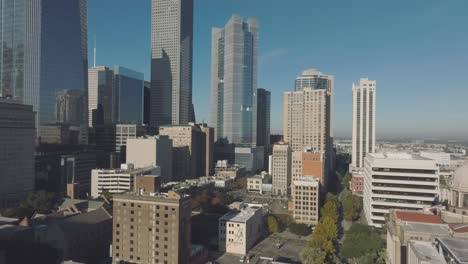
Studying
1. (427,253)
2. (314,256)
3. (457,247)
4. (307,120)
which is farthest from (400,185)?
(307,120)

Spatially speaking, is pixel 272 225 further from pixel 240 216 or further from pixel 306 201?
pixel 306 201

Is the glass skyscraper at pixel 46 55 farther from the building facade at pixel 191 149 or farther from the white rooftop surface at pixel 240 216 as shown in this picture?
the white rooftop surface at pixel 240 216

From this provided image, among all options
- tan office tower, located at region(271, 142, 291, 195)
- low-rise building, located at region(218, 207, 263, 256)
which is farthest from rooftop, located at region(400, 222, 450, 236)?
tan office tower, located at region(271, 142, 291, 195)

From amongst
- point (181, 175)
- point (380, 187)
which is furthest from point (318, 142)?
point (380, 187)

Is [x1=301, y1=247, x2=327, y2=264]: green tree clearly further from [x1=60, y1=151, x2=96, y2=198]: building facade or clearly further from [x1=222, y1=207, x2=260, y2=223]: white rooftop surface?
[x1=60, y1=151, x2=96, y2=198]: building facade

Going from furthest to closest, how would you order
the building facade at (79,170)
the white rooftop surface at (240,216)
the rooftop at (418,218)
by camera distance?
1. the building facade at (79,170)
2. the white rooftop surface at (240,216)
3. the rooftop at (418,218)

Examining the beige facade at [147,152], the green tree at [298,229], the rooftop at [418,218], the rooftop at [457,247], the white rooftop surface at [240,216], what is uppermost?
the beige facade at [147,152]

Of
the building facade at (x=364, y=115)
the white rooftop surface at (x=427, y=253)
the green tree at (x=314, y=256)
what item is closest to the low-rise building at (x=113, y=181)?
the green tree at (x=314, y=256)

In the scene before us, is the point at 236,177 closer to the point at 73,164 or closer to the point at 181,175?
the point at 181,175
